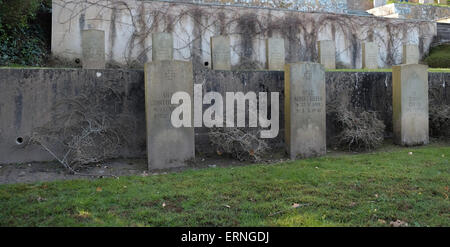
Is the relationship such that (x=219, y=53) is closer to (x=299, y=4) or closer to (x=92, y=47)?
(x=92, y=47)

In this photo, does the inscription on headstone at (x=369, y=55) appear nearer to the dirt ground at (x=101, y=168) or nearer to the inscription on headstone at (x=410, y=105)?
the inscription on headstone at (x=410, y=105)

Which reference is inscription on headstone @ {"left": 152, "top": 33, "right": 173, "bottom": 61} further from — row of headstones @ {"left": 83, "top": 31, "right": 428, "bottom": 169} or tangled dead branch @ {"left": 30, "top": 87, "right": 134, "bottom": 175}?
tangled dead branch @ {"left": 30, "top": 87, "right": 134, "bottom": 175}

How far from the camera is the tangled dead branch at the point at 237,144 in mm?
5902

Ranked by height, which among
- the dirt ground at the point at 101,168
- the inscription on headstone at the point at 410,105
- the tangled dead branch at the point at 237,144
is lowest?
the dirt ground at the point at 101,168

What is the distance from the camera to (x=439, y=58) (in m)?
13.0

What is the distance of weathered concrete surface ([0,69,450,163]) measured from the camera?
561 cm


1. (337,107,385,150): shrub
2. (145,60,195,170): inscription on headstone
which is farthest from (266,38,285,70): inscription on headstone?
(145,60,195,170): inscription on headstone

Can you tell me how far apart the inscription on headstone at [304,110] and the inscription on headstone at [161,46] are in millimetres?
4256

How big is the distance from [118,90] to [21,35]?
535 centimetres

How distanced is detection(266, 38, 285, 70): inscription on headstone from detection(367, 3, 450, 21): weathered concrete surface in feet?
33.2

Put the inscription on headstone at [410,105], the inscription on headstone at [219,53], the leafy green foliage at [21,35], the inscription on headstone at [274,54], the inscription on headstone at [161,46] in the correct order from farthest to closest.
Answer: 1. the inscription on headstone at [274,54]
2. the inscription on headstone at [161,46]
3. the inscription on headstone at [219,53]
4. the leafy green foliage at [21,35]
5. the inscription on headstone at [410,105]

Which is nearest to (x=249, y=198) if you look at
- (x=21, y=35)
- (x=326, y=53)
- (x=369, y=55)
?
(x=326, y=53)

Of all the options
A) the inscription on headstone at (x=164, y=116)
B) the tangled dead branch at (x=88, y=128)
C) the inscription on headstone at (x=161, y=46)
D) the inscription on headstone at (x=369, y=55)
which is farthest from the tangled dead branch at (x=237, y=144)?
the inscription on headstone at (x=369, y=55)
